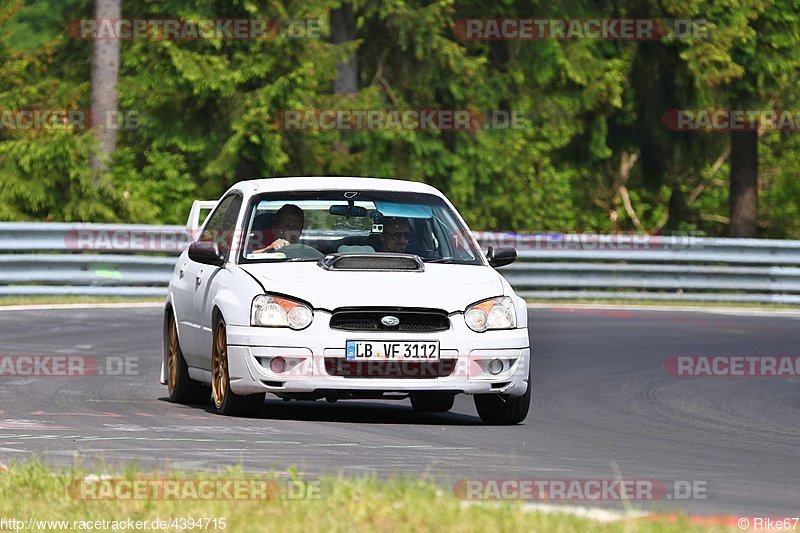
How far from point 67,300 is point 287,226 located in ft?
39.5

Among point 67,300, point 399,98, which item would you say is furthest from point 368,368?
point 399,98

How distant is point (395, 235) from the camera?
1214cm

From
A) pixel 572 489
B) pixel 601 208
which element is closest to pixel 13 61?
pixel 601 208

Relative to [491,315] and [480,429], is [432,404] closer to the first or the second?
[480,429]

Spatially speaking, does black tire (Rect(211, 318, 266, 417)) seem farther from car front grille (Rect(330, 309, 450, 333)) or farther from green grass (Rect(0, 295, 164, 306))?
green grass (Rect(0, 295, 164, 306))

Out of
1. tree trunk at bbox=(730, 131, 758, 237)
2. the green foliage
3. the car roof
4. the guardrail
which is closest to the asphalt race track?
the car roof

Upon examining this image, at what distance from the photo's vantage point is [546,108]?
36250mm

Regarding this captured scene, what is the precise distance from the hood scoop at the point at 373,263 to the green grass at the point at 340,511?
387 cm

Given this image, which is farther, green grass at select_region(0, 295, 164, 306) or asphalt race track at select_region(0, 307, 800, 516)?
green grass at select_region(0, 295, 164, 306)

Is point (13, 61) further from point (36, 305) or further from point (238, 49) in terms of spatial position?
point (36, 305)

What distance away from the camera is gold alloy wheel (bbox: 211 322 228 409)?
11.4 m

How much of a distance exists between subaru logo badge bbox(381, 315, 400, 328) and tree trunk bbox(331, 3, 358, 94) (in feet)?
77.4

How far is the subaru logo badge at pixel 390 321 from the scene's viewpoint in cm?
1099

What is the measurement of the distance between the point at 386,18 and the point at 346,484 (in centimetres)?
2761
